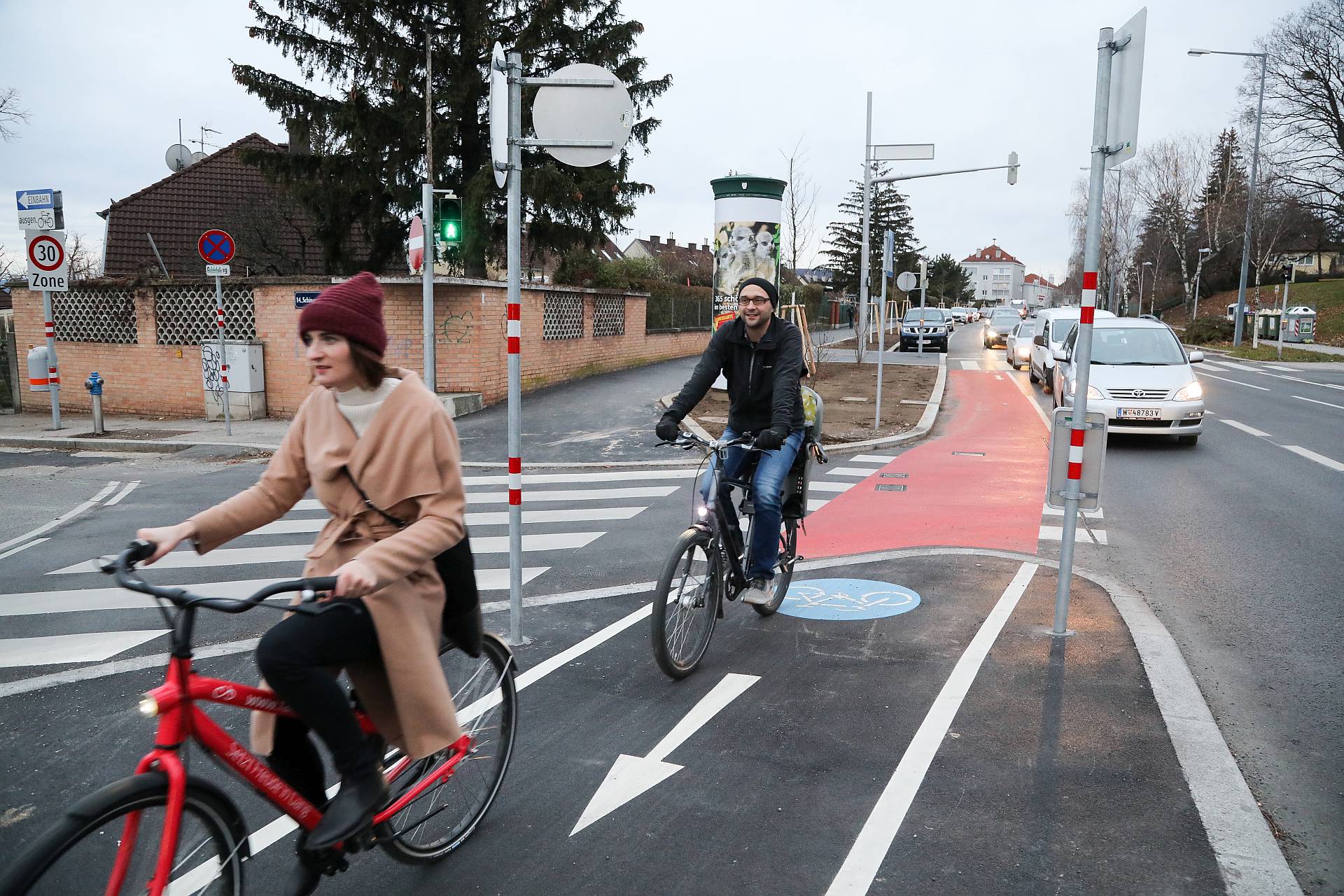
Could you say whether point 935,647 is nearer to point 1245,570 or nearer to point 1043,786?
point 1043,786

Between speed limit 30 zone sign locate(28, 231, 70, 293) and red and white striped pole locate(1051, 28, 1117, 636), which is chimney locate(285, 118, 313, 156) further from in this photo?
red and white striped pole locate(1051, 28, 1117, 636)

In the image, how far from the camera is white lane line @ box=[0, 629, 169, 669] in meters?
4.98

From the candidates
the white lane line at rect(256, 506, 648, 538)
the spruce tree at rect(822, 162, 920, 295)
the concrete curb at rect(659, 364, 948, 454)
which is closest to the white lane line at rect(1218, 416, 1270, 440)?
the concrete curb at rect(659, 364, 948, 454)

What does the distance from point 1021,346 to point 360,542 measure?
28.5 m

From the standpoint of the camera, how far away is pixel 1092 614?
5.73 m

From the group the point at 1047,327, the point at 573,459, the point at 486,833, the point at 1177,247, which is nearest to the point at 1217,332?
the point at 1177,247

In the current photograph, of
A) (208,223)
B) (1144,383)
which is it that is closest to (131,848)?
(1144,383)

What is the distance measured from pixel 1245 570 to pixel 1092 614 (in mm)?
1881

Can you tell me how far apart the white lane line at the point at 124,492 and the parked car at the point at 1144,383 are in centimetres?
1106

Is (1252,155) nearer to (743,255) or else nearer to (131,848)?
(743,255)

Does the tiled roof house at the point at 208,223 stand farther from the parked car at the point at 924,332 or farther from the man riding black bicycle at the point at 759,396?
the man riding black bicycle at the point at 759,396

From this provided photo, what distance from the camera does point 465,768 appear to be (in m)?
3.17

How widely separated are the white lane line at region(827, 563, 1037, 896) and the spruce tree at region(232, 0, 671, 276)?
51.2 ft

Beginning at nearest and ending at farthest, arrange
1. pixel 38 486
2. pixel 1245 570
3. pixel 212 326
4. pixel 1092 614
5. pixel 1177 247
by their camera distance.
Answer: pixel 1092 614
pixel 1245 570
pixel 38 486
pixel 212 326
pixel 1177 247
